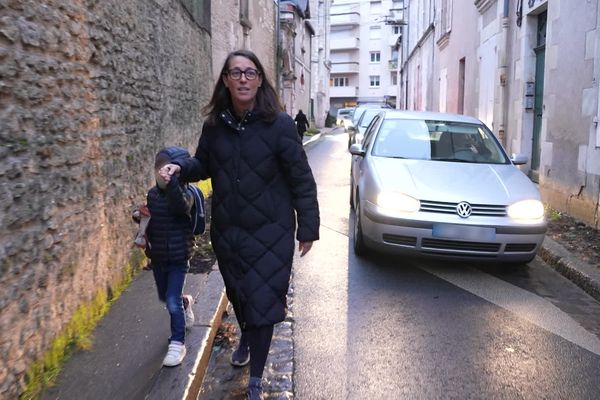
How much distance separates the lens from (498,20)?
41.7 ft

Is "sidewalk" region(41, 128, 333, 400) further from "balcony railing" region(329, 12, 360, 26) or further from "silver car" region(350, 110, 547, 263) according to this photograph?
"balcony railing" region(329, 12, 360, 26)

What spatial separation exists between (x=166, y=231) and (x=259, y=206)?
0.72 meters

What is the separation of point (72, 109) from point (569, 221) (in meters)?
6.55

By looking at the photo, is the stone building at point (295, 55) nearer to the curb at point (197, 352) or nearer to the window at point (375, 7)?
the curb at point (197, 352)

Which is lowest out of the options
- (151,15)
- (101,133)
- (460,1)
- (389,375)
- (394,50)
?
(389,375)

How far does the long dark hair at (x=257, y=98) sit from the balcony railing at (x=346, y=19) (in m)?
67.5

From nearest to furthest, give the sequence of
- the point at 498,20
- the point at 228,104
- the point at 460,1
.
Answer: the point at 228,104 → the point at 498,20 → the point at 460,1

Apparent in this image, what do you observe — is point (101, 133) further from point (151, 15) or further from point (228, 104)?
point (151, 15)

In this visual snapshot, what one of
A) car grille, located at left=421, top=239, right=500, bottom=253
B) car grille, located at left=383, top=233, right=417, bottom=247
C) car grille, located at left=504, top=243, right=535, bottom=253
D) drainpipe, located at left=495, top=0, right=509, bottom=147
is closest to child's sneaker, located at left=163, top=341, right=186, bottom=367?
car grille, located at left=383, top=233, right=417, bottom=247

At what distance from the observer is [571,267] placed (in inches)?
219

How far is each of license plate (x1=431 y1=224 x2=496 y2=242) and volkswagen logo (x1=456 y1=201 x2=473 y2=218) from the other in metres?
0.11

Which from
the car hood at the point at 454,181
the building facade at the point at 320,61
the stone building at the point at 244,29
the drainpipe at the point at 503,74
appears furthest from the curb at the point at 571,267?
the building facade at the point at 320,61

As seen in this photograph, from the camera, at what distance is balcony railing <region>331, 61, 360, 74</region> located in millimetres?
67688

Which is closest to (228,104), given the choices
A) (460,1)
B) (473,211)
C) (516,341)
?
(516,341)
